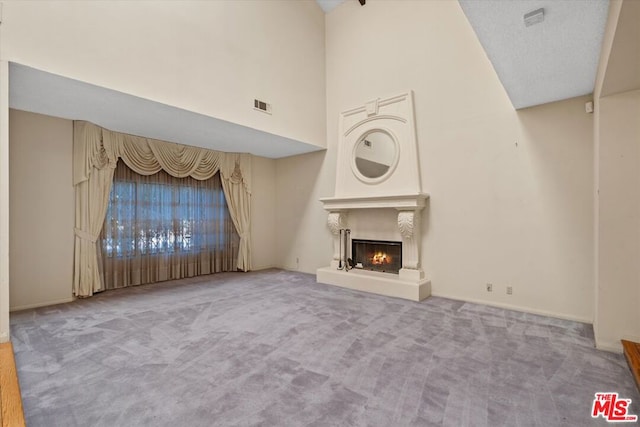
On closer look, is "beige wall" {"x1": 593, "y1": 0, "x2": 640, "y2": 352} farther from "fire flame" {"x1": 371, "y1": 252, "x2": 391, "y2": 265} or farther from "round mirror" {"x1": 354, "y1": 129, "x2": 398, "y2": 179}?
"fire flame" {"x1": 371, "y1": 252, "x2": 391, "y2": 265}

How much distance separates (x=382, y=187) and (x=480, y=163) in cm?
143

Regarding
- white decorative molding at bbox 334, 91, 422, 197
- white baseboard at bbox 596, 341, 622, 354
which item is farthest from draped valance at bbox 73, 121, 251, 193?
white baseboard at bbox 596, 341, 622, 354

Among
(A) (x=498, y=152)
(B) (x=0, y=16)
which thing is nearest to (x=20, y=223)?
(B) (x=0, y=16)

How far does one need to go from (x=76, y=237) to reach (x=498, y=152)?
234 inches

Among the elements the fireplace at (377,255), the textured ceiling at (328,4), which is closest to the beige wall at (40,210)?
the fireplace at (377,255)

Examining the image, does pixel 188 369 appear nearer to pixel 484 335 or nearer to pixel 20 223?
Answer: pixel 484 335

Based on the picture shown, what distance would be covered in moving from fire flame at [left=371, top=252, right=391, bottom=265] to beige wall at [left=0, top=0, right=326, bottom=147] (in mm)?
2378

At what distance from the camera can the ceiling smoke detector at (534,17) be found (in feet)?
6.38

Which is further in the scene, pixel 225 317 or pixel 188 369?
pixel 225 317

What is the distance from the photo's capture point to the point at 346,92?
18.3ft

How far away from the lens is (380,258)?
509cm

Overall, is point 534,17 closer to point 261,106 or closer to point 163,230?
point 261,106

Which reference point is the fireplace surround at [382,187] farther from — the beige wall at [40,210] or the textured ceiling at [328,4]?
the beige wall at [40,210]

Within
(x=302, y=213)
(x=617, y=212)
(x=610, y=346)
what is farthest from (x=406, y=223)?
(x=302, y=213)
